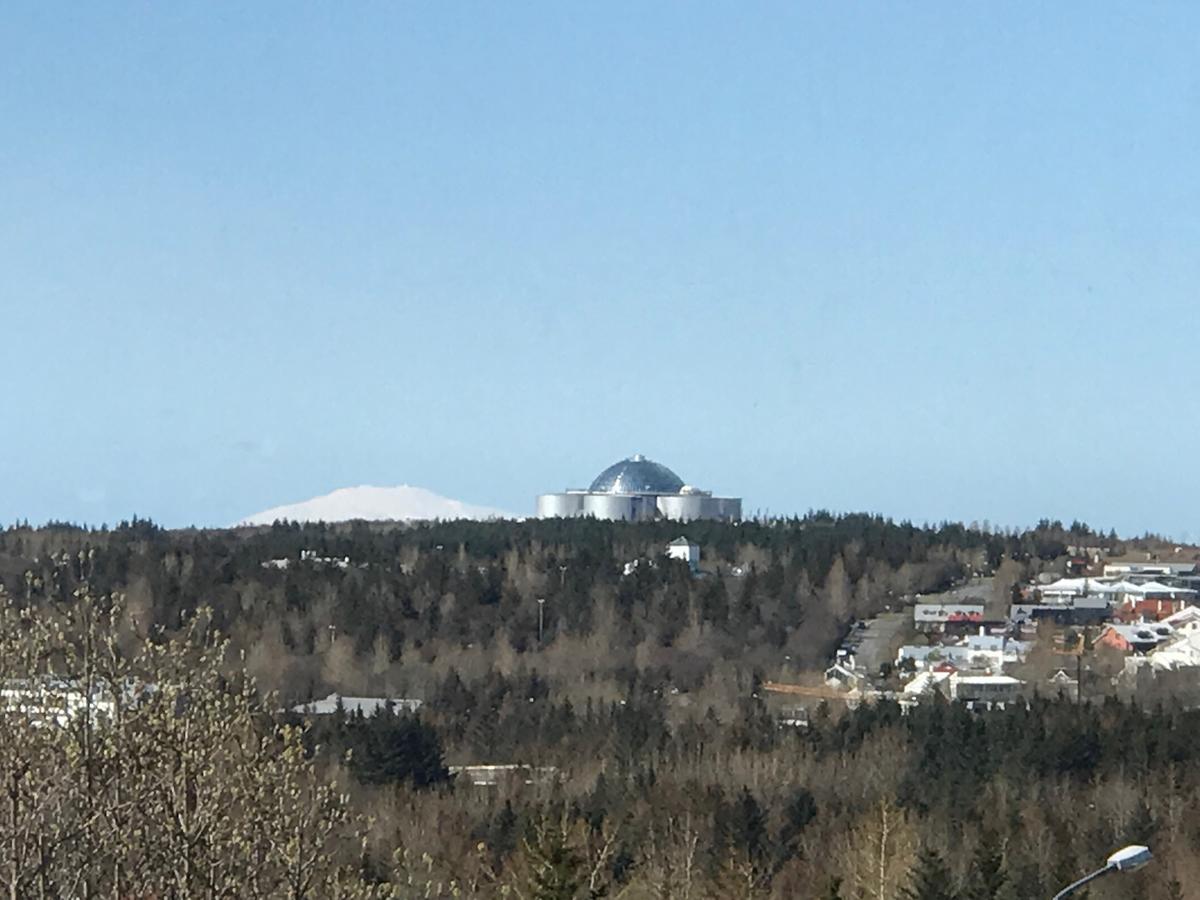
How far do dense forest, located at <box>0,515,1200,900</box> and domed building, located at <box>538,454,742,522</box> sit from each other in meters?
14.2

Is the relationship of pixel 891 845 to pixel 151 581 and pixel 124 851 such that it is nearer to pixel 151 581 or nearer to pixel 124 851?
pixel 124 851

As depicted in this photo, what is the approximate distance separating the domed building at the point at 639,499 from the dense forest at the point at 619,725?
14221mm

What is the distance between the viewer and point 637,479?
118625mm

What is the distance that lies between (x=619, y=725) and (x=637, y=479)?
6761 centimetres

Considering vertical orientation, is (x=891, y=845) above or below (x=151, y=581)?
below

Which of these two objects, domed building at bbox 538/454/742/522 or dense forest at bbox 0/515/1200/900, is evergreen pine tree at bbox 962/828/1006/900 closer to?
dense forest at bbox 0/515/1200/900

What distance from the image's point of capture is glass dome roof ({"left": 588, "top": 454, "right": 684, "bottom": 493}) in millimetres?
118562


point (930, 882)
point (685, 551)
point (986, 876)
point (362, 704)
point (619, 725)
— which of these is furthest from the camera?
point (685, 551)

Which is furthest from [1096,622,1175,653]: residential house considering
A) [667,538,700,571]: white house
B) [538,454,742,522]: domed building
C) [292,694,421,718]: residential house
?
[538,454,742,522]: domed building

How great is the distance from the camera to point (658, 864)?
33125 millimetres

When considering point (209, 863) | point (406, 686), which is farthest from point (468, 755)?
point (209, 863)

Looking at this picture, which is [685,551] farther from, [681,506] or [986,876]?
[986,876]

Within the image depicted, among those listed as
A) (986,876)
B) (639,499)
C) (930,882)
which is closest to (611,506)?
(639,499)

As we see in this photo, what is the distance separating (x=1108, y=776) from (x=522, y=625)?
38540mm
